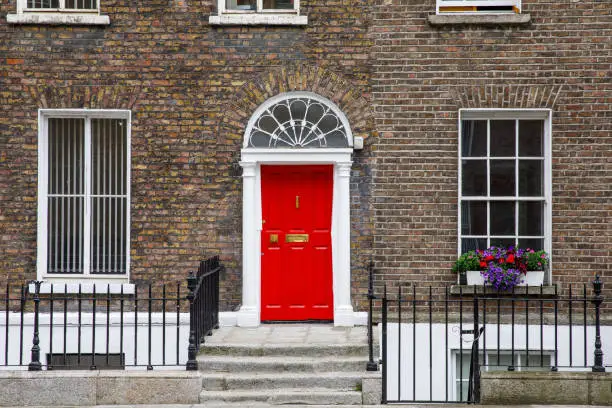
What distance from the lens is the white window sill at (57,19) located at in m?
11.0

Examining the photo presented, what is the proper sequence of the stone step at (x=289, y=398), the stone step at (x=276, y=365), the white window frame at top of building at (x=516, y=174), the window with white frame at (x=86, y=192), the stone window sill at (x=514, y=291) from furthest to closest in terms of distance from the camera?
the window with white frame at (x=86, y=192)
the white window frame at top of building at (x=516, y=174)
the stone window sill at (x=514, y=291)
the stone step at (x=276, y=365)
the stone step at (x=289, y=398)

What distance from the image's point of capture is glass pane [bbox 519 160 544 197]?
1109 centimetres

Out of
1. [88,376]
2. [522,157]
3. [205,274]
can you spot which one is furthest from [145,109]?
[522,157]

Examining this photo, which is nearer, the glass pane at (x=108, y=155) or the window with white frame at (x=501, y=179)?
the window with white frame at (x=501, y=179)

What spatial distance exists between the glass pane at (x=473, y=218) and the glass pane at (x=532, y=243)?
541mm

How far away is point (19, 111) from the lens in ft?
36.1

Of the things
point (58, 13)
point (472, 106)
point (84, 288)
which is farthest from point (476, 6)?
point (84, 288)

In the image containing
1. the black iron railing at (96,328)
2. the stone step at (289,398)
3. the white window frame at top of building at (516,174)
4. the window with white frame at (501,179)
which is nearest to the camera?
the stone step at (289,398)

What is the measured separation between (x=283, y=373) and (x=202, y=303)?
1.32 metres

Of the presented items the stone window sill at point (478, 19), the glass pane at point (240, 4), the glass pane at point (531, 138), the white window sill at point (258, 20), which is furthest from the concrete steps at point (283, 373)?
the glass pane at point (240, 4)

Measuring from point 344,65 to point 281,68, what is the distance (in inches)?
34.1

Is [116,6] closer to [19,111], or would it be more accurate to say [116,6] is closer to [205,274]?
[19,111]

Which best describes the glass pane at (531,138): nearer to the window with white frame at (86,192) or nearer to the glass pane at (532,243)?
the glass pane at (532,243)

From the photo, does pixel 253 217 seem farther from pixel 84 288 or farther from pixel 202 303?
pixel 84 288
